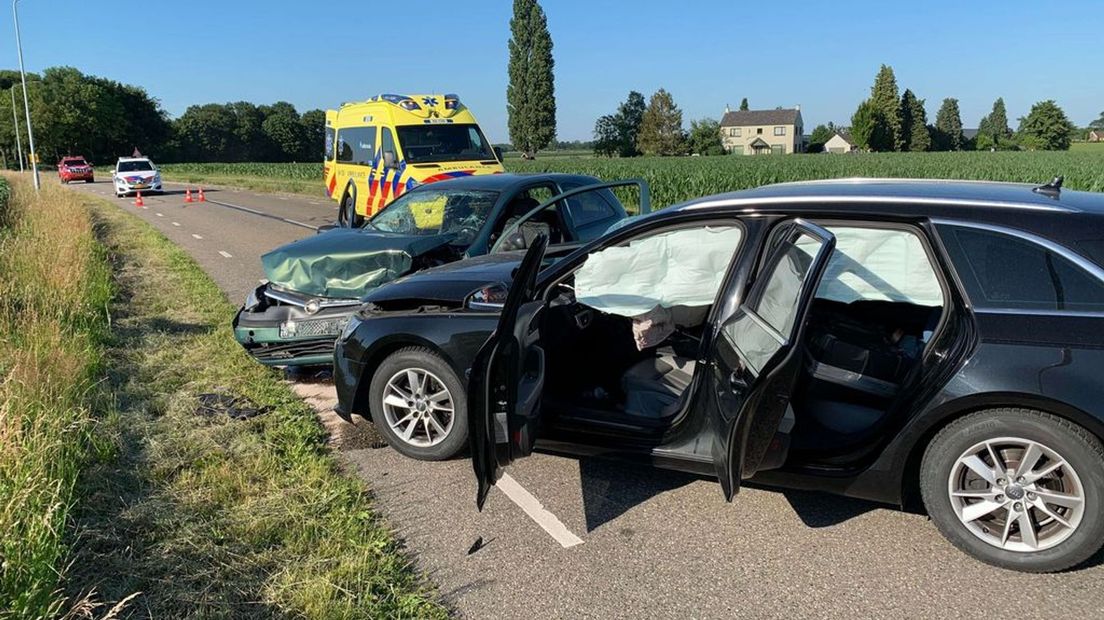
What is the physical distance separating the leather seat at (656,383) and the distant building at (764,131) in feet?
380

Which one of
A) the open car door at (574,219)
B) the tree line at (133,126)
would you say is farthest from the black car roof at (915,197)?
the tree line at (133,126)

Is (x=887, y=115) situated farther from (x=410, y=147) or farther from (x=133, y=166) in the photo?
(x=410, y=147)

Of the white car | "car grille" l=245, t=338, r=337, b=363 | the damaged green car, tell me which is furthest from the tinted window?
the white car

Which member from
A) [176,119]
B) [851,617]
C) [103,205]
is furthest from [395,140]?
[176,119]

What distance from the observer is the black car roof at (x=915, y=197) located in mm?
3133

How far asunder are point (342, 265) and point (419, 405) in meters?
1.95

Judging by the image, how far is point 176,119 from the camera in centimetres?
10438

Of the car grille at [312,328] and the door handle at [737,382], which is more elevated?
the door handle at [737,382]

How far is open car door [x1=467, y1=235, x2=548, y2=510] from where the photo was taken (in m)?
3.19

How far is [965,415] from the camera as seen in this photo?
10.1 feet

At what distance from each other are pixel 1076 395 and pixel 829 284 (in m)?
1.43

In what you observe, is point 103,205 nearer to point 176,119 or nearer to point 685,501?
point 685,501

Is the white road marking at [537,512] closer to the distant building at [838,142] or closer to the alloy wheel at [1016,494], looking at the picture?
the alloy wheel at [1016,494]

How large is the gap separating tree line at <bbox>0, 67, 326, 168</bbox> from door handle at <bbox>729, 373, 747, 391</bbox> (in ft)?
229
